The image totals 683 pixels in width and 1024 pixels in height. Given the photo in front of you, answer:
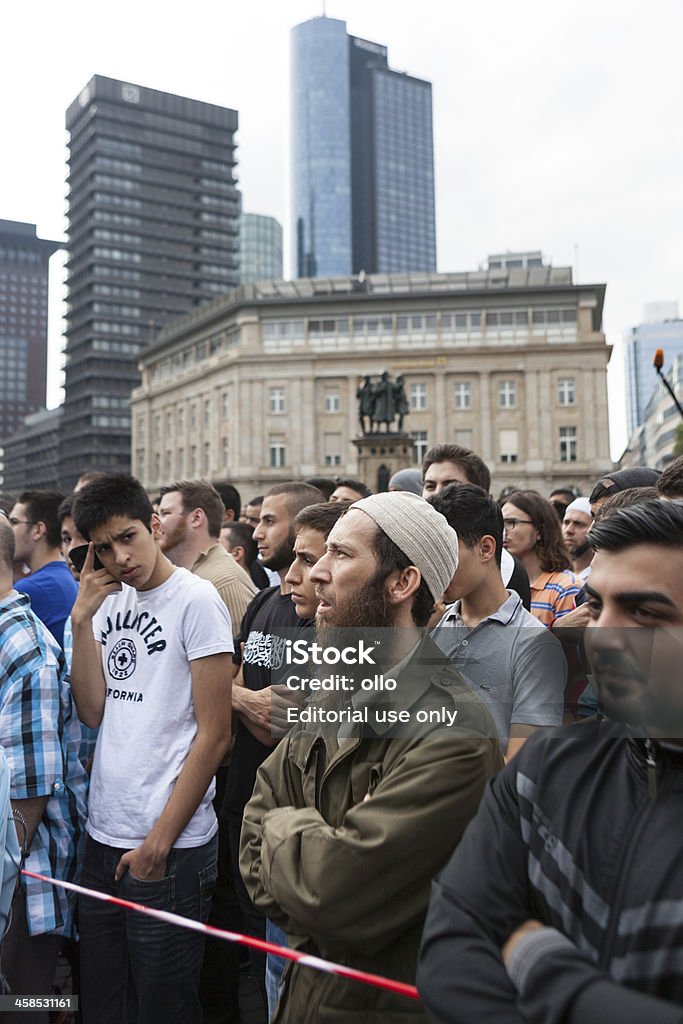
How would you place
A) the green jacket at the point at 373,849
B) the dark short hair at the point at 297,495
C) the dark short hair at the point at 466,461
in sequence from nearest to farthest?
the green jacket at the point at 373,849 < the dark short hair at the point at 297,495 < the dark short hair at the point at 466,461

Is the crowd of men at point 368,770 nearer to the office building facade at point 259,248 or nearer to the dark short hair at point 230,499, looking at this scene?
the dark short hair at point 230,499

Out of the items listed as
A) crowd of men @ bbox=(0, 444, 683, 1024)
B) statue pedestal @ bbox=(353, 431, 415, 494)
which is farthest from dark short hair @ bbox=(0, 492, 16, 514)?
statue pedestal @ bbox=(353, 431, 415, 494)

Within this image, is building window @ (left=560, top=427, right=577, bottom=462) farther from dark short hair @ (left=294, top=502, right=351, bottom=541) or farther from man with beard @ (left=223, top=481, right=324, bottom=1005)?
dark short hair @ (left=294, top=502, right=351, bottom=541)

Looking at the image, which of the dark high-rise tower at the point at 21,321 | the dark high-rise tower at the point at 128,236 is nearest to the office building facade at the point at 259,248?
the dark high-rise tower at the point at 21,321

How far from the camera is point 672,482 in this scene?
11.3ft

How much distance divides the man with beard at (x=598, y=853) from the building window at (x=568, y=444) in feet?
194

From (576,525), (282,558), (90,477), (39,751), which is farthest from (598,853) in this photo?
(90,477)

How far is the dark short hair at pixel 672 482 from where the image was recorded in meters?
3.42

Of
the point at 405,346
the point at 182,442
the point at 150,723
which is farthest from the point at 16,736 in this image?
the point at 182,442

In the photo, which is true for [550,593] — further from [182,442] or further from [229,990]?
[182,442]

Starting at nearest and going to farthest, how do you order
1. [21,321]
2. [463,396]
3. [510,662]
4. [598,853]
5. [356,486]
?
[598,853], [510,662], [356,486], [463,396], [21,321]

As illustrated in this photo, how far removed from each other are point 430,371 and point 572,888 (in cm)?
6021

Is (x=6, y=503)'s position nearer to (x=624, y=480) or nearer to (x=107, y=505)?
(x=107, y=505)

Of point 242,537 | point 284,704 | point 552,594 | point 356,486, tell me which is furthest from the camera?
point 356,486
